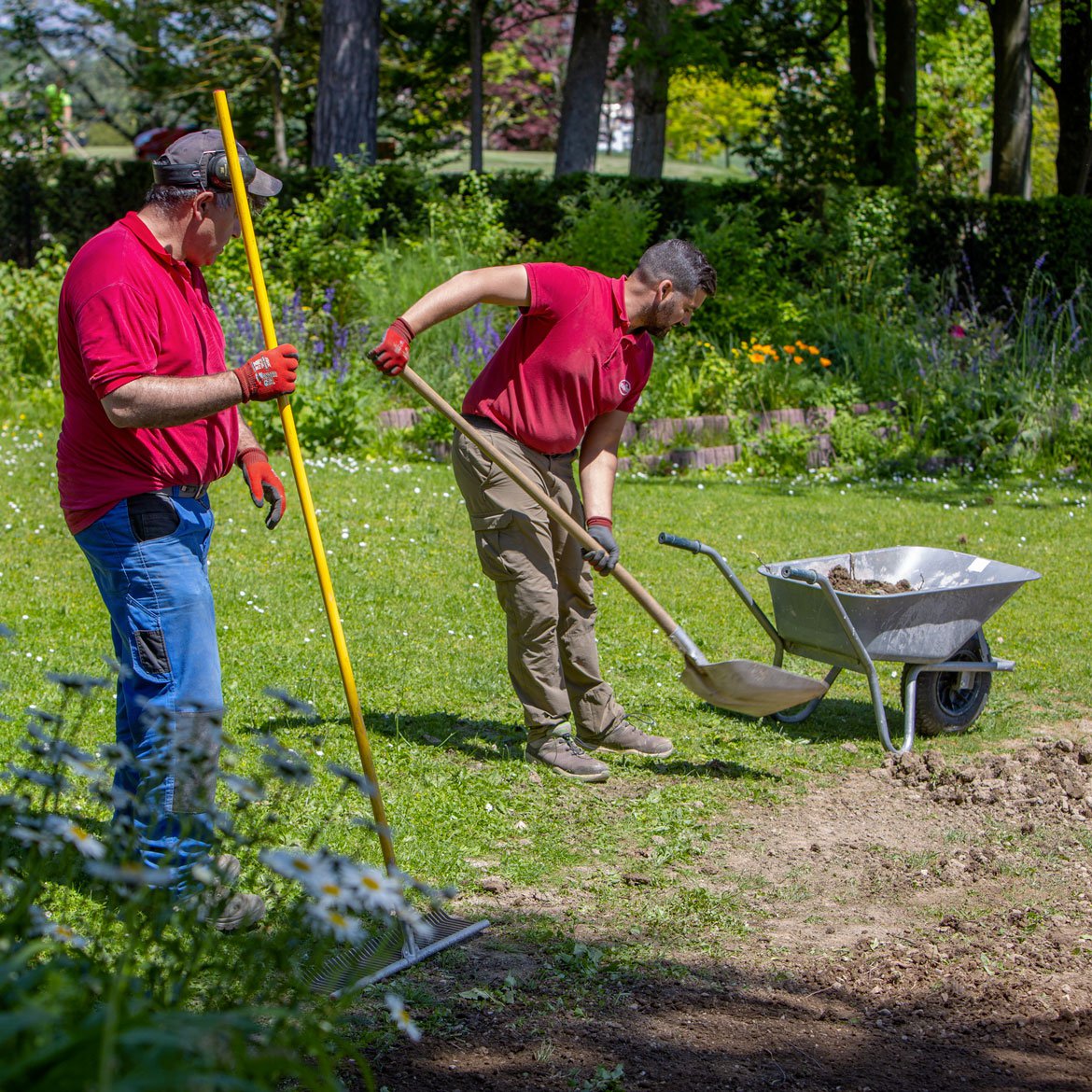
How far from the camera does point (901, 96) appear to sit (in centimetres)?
1698

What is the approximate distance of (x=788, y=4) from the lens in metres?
19.2

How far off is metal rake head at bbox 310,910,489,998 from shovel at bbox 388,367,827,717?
1.33 m

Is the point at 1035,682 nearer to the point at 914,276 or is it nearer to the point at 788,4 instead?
the point at 914,276

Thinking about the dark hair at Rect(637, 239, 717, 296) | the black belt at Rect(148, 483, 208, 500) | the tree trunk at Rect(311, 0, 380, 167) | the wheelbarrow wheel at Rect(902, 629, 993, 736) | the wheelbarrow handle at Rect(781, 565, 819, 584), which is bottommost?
the wheelbarrow wheel at Rect(902, 629, 993, 736)

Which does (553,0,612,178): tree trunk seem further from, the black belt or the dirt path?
the black belt

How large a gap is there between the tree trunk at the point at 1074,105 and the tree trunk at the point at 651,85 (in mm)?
5806

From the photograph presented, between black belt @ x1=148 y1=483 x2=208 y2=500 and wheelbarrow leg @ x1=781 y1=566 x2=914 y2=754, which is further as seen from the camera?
wheelbarrow leg @ x1=781 y1=566 x2=914 y2=754

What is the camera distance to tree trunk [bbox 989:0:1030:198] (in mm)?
16797

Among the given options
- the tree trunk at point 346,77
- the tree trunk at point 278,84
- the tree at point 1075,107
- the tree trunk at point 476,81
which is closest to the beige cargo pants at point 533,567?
the tree trunk at point 346,77

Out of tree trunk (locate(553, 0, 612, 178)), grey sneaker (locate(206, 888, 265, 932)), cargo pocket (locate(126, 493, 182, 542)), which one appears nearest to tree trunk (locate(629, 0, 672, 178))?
tree trunk (locate(553, 0, 612, 178))

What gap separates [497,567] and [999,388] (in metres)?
8.76

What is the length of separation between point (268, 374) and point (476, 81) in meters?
18.1

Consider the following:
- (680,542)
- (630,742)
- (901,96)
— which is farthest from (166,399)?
(901,96)

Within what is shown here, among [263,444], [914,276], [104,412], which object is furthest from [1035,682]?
[914,276]
